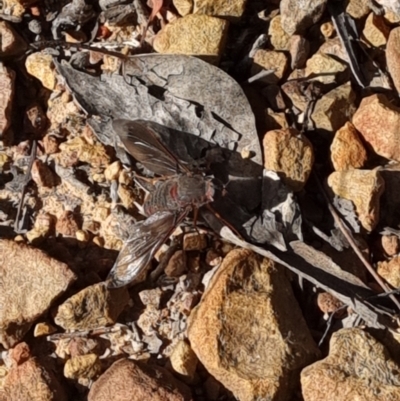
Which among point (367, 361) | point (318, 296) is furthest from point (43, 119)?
point (367, 361)

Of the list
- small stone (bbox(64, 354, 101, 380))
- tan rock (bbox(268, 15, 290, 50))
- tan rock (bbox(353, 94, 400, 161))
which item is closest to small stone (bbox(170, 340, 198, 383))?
small stone (bbox(64, 354, 101, 380))

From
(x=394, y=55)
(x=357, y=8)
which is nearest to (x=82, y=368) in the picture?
(x=394, y=55)

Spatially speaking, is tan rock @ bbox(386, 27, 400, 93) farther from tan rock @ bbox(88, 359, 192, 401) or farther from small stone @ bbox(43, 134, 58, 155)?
tan rock @ bbox(88, 359, 192, 401)

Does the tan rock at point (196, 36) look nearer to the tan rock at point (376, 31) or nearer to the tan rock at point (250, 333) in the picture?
the tan rock at point (376, 31)

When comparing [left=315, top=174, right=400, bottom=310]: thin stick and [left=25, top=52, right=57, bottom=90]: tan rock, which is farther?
[left=25, top=52, right=57, bottom=90]: tan rock

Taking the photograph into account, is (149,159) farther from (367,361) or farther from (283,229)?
(367,361)

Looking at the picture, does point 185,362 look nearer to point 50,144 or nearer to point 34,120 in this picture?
point 50,144
